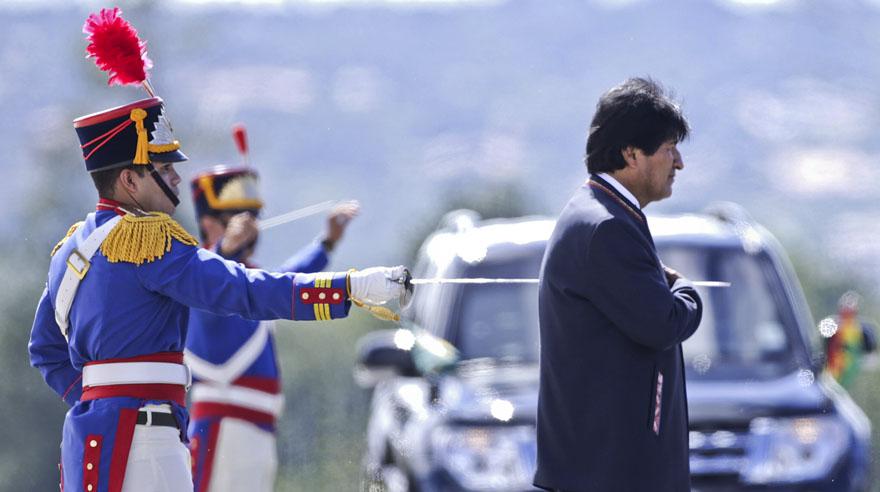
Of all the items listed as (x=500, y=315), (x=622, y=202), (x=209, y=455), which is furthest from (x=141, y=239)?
(x=500, y=315)

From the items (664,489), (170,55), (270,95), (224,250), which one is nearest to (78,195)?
(170,55)

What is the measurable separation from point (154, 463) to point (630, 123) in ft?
5.71

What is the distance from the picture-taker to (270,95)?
161250 mm

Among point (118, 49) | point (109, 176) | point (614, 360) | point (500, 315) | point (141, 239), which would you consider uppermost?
point (118, 49)

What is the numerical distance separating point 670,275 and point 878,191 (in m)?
137

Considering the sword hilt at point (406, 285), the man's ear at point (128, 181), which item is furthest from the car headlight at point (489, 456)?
the man's ear at point (128, 181)

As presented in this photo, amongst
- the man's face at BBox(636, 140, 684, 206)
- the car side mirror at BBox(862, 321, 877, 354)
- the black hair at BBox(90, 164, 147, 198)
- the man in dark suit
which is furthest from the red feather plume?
the car side mirror at BBox(862, 321, 877, 354)

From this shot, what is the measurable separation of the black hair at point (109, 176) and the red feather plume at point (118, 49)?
29 cm

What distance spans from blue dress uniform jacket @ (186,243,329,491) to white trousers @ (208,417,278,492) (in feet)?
0.10

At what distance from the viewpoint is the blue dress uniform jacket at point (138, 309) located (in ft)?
18.1

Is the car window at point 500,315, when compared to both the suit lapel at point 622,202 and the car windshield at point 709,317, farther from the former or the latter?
the suit lapel at point 622,202

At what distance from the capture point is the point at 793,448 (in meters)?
7.75

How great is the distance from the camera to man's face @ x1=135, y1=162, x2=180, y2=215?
5.78 metres

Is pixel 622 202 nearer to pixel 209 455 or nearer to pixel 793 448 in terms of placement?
pixel 793 448
